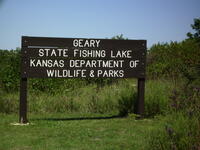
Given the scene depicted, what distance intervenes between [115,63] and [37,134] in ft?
9.08

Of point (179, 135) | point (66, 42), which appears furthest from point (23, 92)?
point (179, 135)

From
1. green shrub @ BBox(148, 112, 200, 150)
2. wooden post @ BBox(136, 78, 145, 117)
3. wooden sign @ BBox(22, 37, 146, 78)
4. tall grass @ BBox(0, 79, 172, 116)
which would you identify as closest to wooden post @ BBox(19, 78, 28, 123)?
wooden sign @ BBox(22, 37, 146, 78)

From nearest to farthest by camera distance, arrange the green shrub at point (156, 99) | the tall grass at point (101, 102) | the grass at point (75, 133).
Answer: the grass at point (75, 133)
the green shrub at point (156, 99)
the tall grass at point (101, 102)

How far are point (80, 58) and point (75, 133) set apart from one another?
213cm

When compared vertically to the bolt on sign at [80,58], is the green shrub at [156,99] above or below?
below

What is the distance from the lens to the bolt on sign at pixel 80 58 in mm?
8328

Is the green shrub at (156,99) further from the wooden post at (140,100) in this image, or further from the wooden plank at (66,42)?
the wooden plank at (66,42)

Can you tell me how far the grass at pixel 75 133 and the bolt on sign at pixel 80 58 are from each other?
104 centimetres

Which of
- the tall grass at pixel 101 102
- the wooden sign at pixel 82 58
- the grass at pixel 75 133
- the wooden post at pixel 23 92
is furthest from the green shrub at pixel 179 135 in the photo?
the tall grass at pixel 101 102

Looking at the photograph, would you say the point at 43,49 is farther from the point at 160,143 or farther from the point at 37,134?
the point at 160,143

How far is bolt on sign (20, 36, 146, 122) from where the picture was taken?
8.33 meters

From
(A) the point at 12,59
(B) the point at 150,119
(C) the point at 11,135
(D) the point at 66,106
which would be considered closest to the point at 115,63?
(B) the point at 150,119

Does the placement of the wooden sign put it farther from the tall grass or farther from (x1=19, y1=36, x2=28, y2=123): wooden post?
the tall grass

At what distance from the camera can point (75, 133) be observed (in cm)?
720
